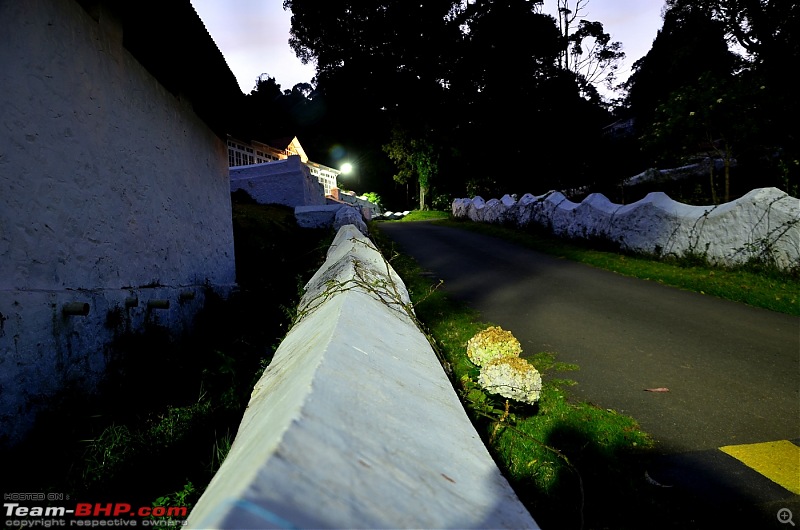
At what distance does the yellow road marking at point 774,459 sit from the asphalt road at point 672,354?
0.21 ft

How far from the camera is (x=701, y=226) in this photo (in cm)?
740

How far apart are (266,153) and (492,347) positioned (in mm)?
28869

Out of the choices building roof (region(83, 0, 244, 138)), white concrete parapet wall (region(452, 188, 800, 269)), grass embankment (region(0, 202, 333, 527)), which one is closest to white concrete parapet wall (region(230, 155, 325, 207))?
white concrete parapet wall (region(452, 188, 800, 269))

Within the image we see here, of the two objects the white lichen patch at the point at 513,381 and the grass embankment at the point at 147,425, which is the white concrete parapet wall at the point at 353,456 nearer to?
the white lichen patch at the point at 513,381

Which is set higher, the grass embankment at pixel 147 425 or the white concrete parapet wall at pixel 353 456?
the white concrete parapet wall at pixel 353 456

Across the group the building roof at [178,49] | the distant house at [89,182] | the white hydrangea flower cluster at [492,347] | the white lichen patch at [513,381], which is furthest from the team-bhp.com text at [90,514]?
the building roof at [178,49]

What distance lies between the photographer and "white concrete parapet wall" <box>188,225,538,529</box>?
750 mm

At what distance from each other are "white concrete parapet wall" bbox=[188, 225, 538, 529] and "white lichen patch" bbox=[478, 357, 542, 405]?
1.03m

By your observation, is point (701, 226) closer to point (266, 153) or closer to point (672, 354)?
point (672, 354)

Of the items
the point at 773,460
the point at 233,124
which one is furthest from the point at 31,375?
the point at 233,124

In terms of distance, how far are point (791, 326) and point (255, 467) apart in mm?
6172

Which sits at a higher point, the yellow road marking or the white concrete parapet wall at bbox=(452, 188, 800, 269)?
the white concrete parapet wall at bbox=(452, 188, 800, 269)

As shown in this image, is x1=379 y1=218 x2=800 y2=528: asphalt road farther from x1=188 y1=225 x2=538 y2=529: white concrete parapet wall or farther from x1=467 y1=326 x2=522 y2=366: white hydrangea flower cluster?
x1=188 y1=225 x2=538 y2=529: white concrete parapet wall

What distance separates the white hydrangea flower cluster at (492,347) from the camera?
2934 millimetres
